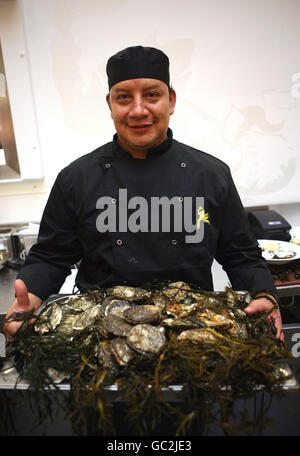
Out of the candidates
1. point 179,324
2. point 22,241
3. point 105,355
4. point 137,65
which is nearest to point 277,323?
point 179,324

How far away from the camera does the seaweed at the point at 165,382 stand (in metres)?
0.79

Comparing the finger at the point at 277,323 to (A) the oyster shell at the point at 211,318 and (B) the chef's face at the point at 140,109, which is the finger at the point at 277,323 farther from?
(B) the chef's face at the point at 140,109

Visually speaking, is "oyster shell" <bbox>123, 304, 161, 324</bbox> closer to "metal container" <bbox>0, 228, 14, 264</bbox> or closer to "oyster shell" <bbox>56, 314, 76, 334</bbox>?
"oyster shell" <bbox>56, 314, 76, 334</bbox>

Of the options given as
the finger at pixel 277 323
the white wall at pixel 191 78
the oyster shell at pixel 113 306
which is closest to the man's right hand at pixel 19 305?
the oyster shell at pixel 113 306

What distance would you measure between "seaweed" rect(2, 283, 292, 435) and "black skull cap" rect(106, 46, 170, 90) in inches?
38.7

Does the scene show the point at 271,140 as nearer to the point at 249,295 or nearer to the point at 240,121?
the point at 240,121

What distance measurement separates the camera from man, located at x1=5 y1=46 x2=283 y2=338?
1407 mm

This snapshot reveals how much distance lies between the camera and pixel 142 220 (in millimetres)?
1476

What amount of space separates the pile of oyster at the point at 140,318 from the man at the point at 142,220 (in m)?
0.22

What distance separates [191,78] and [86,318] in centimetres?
215

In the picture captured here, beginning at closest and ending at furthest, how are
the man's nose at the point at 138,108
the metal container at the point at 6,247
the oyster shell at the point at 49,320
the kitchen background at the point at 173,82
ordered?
1. the oyster shell at the point at 49,320
2. the man's nose at the point at 138,108
3. the kitchen background at the point at 173,82
4. the metal container at the point at 6,247

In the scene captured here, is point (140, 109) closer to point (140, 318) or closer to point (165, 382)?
point (140, 318)

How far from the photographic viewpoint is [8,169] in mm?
2605

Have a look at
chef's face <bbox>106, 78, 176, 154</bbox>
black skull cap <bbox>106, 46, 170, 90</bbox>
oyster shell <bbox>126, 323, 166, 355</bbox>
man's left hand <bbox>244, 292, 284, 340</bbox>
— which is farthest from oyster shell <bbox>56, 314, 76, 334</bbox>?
black skull cap <bbox>106, 46, 170, 90</bbox>
